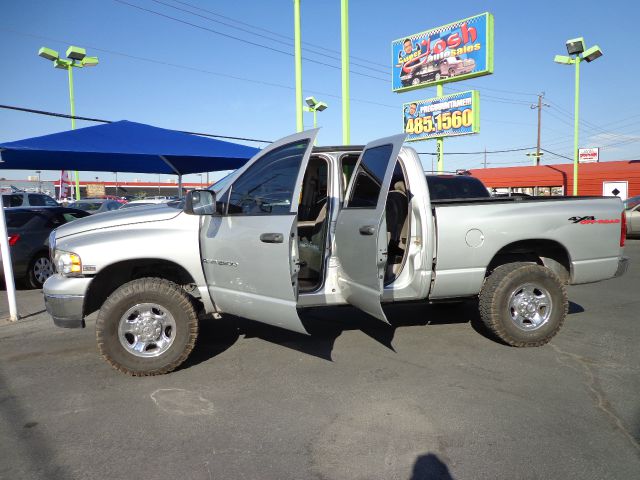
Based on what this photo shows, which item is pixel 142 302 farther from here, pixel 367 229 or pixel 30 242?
pixel 30 242

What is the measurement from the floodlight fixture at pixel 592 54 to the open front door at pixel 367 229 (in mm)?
22890

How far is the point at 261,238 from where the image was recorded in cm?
396

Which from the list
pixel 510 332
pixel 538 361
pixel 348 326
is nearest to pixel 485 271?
pixel 510 332

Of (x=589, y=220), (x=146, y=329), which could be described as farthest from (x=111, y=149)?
(x=589, y=220)

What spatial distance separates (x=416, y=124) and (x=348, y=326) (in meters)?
18.6

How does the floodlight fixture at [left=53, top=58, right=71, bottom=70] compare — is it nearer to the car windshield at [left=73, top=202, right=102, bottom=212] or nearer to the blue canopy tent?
the car windshield at [left=73, top=202, right=102, bottom=212]

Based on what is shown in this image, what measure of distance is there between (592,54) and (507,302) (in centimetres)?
2308

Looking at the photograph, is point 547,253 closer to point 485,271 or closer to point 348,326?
point 485,271

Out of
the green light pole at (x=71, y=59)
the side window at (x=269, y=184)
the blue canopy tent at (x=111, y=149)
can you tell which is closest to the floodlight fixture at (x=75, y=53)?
the green light pole at (x=71, y=59)

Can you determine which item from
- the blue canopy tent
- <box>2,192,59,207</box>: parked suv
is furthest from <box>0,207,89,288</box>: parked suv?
<box>2,192,59,207</box>: parked suv

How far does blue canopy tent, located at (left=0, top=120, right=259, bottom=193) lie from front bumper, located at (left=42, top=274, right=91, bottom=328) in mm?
4325

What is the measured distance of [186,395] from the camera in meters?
3.81

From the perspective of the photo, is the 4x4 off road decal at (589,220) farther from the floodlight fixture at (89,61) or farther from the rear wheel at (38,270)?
the floodlight fixture at (89,61)

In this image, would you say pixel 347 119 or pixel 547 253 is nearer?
pixel 547 253
